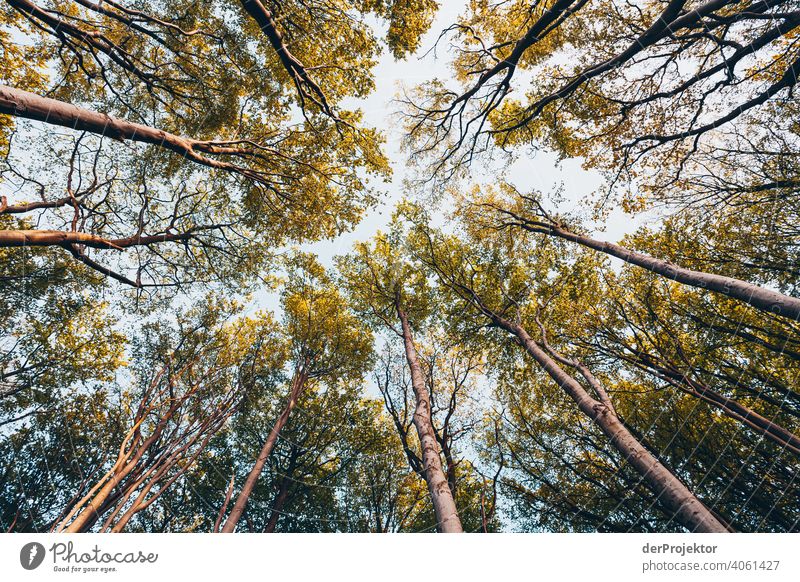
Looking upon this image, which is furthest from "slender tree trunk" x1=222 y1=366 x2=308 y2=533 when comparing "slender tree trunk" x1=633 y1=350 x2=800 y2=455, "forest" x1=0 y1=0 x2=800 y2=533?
"slender tree trunk" x1=633 y1=350 x2=800 y2=455

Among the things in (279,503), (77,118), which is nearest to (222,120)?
(77,118)

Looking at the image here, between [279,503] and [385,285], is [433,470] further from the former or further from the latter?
[279,503]

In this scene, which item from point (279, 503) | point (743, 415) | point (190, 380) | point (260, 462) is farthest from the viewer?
point (279, 503)

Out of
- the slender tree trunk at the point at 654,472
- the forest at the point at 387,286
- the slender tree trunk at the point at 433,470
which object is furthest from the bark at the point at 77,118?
the slender tree trunk at the point at 654,472

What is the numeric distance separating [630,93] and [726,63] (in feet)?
5.59

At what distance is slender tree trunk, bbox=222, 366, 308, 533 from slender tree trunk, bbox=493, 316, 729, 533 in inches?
201

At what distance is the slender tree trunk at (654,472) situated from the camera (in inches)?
108

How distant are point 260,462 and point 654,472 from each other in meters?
5.66

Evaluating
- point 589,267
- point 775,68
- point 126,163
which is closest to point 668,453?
point 589,267

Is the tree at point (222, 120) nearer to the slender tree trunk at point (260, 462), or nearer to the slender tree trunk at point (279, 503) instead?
the slender tree trunk at point (260, 462)

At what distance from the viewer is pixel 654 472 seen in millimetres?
3133

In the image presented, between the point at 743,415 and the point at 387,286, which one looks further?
the point at 387,286

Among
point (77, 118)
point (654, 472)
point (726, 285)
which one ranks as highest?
point (77, 118)

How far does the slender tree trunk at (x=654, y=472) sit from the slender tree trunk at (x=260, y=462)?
511 centimetres
